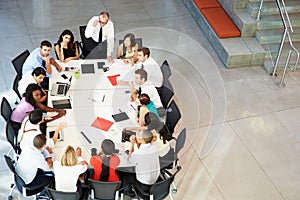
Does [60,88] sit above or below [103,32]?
below

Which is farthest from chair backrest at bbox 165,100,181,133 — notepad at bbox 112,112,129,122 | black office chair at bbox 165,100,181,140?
notepad at bbox 112,112,129,122

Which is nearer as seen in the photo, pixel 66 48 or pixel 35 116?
pixel 35 116

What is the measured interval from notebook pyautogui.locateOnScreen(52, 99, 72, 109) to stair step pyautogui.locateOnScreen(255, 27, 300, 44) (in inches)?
156

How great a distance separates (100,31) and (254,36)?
295 centimetres

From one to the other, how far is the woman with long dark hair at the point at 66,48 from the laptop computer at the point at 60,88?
0.67 m

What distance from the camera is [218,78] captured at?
819 cm

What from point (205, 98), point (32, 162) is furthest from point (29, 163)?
A: point (205, 98)

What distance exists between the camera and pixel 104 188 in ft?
17.3

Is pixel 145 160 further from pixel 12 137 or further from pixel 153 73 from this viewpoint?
pixel 153 73

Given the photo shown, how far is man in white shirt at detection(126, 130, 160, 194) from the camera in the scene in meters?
5.45

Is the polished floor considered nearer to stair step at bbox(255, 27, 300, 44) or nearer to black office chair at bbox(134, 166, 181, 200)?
stair step at bbox(255, 27, 300, 44)

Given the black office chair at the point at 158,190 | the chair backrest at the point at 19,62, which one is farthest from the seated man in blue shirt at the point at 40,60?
the black office chair at the point at 158,190

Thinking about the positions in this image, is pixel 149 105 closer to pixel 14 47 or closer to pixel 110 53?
pixel 110 53

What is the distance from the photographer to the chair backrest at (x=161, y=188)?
533 cm
